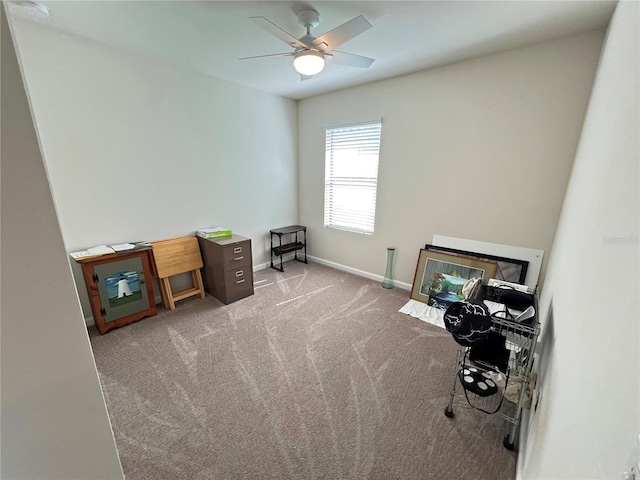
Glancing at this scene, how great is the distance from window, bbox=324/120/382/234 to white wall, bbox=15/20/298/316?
0.91 m

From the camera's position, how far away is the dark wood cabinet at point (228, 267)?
2.94 metres

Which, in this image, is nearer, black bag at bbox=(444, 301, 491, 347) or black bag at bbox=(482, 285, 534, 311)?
black bag at bbox=(444, 301, 491, 347)

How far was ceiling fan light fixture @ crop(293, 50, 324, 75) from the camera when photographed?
187 centimetres

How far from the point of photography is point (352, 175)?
364 centimetres

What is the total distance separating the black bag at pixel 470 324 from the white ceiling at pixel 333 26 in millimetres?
1946

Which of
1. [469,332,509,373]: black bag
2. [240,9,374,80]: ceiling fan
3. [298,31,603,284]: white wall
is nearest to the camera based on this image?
[469,332,509,373]: black bag

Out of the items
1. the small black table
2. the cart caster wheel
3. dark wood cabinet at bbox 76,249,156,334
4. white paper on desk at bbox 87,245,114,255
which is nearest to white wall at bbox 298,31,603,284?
the small black table

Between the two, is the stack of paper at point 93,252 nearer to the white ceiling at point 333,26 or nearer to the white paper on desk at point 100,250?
the white paper on desk at point 100,250

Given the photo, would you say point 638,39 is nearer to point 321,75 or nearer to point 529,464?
point 529,464

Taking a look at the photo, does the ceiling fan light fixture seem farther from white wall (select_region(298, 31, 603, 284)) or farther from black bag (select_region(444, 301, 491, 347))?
black bag (select_region(444, 301, 491, 347))

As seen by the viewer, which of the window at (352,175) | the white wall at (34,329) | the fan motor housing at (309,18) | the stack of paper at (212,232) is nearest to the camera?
the white wall at (34,329)

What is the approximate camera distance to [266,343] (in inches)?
92.0

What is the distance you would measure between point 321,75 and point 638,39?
99.9 inches

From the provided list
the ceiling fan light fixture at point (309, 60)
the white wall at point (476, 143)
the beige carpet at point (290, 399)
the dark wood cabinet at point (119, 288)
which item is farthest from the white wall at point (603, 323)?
the dark wood cabinet at point (119, 288)
